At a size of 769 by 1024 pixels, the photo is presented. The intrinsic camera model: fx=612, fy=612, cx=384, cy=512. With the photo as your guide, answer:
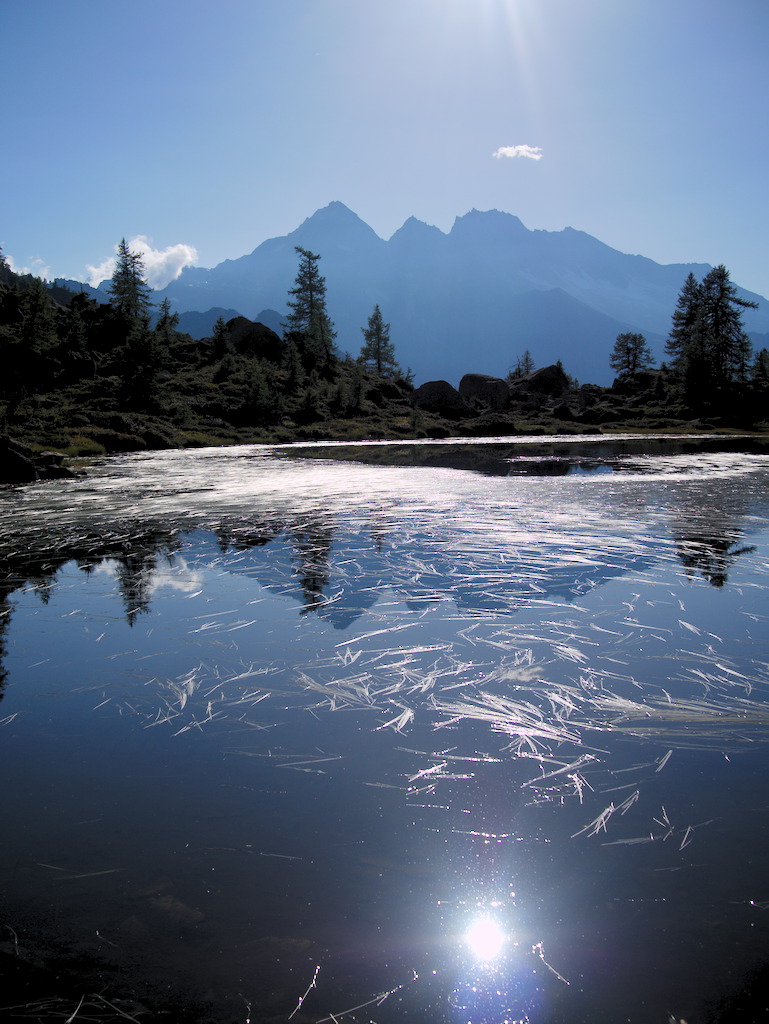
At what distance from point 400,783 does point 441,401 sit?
207ft

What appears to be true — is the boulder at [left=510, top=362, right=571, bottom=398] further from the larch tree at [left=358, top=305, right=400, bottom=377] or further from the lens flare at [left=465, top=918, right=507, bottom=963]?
the lens flare at [left=465, top=918, right=507, bottom=963]

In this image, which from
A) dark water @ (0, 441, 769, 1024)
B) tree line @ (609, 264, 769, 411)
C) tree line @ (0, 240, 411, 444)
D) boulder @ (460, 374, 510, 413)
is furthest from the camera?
boulder @ (460, 374, 510, 413)

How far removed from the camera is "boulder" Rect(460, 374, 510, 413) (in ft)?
221

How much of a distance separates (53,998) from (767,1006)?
2410 millimetres

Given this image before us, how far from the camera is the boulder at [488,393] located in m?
67.3

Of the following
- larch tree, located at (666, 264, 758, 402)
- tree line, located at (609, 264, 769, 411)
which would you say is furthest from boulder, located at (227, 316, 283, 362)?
larch tree, located at (666, 264, 758, 402)

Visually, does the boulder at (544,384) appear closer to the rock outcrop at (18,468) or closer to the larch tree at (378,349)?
the larch tree at (378,349)

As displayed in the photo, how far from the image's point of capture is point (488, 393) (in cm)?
6800

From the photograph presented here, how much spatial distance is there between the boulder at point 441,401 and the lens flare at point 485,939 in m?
61.7

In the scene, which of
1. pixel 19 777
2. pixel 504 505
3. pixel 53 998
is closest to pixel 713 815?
pixel 53 998

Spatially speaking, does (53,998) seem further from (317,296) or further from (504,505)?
(317,296)

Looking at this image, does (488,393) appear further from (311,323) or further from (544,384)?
(311,323)

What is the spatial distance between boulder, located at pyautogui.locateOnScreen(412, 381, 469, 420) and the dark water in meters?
55.9

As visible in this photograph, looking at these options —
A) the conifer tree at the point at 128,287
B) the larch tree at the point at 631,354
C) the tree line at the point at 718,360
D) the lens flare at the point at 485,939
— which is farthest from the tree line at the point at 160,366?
the lens flare at the point at 485,939
